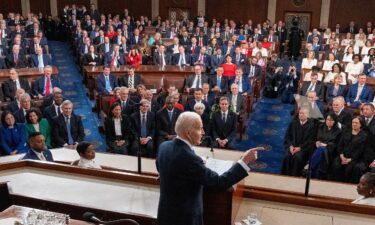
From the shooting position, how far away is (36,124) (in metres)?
5.45

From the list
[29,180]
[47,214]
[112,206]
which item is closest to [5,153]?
[29,180]

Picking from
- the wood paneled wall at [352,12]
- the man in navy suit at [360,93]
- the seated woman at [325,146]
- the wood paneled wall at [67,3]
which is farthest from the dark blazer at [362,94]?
the wood paneled wall at [67,3]

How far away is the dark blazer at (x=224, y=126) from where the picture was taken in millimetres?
5941

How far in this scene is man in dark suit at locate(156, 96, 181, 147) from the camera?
6.00 m

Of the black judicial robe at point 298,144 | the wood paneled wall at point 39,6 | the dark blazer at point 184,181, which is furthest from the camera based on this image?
the wood paneled wall at point 39,6

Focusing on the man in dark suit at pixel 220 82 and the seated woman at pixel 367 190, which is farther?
the man in dark suit at pixel 220 82

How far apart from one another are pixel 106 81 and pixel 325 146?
14.5ft

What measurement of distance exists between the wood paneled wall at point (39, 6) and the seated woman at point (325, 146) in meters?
14.7

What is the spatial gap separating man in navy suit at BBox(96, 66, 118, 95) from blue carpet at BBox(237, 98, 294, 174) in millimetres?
2705

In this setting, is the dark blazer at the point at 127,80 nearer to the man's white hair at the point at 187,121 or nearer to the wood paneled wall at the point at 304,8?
the man's white hair at the point at 187,121

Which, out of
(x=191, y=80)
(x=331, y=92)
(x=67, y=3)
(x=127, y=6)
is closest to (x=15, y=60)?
(x=191, y=80)

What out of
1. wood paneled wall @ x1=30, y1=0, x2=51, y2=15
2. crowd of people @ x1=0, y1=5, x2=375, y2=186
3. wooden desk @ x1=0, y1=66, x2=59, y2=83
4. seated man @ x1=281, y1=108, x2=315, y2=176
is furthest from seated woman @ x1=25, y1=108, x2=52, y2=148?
wood paneled wall @ x1=30, y1=0, x2=51, y2=15

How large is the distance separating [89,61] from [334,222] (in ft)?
26.9

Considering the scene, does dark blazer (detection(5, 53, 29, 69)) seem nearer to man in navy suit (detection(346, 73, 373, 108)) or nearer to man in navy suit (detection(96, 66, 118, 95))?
man in navy suit (detection(96, 66, 118, 95))
